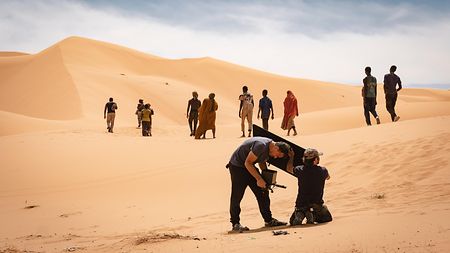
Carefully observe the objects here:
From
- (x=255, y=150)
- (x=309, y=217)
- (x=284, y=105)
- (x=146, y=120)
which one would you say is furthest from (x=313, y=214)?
(x=146, y=120)

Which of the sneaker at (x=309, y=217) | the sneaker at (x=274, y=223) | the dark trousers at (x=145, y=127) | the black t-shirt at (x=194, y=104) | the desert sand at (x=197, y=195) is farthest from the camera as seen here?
the dark trousers at (x=145, y=127)

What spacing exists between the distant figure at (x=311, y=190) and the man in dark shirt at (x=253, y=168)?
14.0 inches

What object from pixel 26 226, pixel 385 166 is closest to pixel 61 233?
pixel 26 226

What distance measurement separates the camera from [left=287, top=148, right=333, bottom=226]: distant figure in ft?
21.6

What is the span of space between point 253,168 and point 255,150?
0.27 meters

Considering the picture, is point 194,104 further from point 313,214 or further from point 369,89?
point 313,214

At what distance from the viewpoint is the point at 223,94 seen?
182ft

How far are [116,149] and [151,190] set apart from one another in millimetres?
A: 3995

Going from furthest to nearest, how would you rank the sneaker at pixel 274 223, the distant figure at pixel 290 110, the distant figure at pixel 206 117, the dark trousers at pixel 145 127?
the dark trousers at pixel 145 127, the distant figure at pixel 290 110, the distant figure at pixel 206 117, the sneaker at pixel 274 223

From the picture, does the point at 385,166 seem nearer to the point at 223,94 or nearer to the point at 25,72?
the point at 25,72

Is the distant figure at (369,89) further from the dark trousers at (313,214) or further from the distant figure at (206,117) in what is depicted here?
the dark trousers at (313,214)

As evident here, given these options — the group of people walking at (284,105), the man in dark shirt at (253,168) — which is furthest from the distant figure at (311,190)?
the group of people walking at (284,105)

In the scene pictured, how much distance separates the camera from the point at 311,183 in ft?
21.8

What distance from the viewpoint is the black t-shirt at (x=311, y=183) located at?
6.62 m
